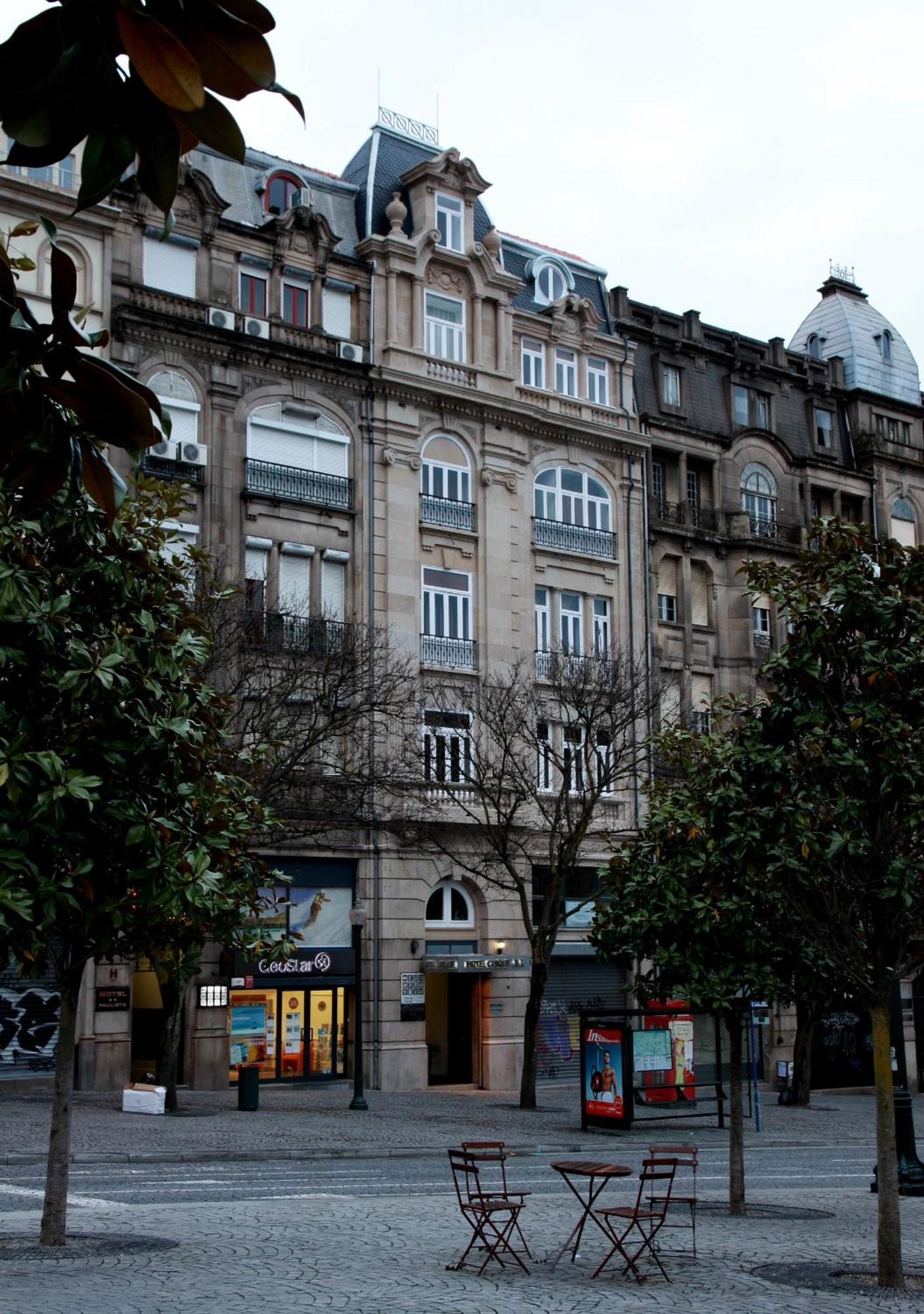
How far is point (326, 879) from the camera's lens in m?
38.8

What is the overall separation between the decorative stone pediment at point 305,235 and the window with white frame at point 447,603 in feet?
27.8

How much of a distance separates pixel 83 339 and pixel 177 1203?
1605 centimetres

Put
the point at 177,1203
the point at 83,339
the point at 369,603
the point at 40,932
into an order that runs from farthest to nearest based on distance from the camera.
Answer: the point at 369,603, the point at 177,1203, the point at 40,932, the point at 83,339

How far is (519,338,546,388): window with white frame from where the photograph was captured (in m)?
45.4

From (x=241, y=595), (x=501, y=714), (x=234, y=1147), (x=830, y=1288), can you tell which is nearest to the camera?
(x=830, y=1288)

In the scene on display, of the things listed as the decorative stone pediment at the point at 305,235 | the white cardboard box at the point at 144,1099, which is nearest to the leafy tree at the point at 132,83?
the white cardboard box at the point at 144,1099

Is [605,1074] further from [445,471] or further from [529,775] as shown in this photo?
[445,471]

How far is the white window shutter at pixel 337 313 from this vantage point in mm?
41281

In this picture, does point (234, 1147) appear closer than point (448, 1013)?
Yes

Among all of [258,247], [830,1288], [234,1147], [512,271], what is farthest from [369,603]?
[830,1288]

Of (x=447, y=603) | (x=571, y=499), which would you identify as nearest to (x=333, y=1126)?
(x=447, y=603)

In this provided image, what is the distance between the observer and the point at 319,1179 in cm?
2114

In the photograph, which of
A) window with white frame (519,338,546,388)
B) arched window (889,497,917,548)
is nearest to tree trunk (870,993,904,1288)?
window with white frame (519,338,546,388)

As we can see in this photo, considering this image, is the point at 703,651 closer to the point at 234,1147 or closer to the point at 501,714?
the point at 501,714
